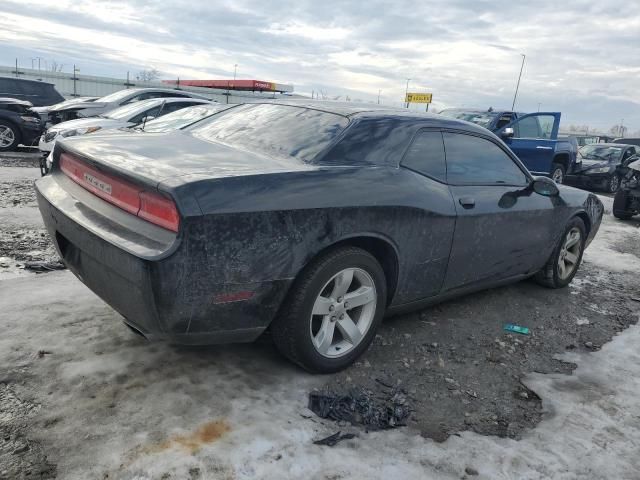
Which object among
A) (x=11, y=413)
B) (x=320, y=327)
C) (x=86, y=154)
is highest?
(x=86, y=154)

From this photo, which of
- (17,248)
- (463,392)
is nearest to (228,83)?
(17,248)

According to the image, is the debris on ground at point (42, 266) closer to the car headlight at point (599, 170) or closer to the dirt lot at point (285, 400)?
the dirt lot at point (285, 400)

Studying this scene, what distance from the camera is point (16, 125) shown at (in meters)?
10.9

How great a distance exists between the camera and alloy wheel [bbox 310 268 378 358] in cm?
279

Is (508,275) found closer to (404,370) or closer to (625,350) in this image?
(625,350)

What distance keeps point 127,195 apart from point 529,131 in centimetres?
1099

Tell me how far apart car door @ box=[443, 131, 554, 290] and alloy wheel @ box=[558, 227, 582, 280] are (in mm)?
523

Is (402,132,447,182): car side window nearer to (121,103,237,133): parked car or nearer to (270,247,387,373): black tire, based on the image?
(270,247,387,373): black tire

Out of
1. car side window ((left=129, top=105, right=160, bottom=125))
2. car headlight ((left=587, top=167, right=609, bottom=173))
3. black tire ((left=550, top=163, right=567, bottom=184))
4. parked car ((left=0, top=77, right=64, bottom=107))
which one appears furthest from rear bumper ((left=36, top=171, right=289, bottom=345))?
car headlight ((left=587, top=167, right=609, bottom=173))

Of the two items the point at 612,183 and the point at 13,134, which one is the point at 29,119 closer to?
the point at 13,134

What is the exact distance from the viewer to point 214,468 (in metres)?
2.09

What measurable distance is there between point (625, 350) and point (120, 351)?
11.3 feet

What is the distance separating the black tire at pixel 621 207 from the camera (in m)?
9.19

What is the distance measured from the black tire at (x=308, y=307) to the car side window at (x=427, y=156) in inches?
29.2
